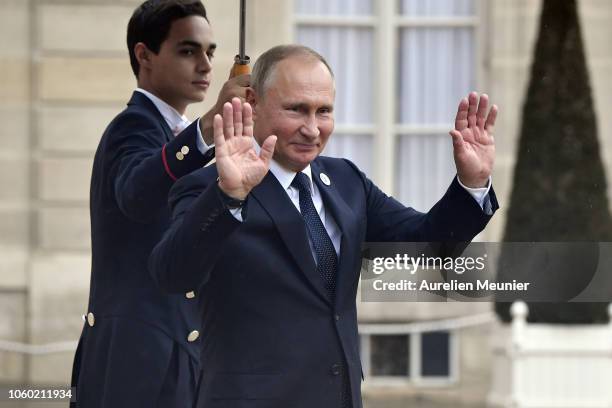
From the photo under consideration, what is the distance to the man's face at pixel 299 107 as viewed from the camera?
2500 millimetres

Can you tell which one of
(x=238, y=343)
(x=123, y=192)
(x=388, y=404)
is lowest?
(x=388, y=404)

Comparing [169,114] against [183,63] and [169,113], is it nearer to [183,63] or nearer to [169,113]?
[169,113]

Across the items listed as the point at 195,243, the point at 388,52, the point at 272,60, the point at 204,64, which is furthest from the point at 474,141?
the point at 388,52

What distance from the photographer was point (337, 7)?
7812 millimetres

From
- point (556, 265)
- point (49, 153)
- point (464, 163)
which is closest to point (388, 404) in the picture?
point (49, 153)

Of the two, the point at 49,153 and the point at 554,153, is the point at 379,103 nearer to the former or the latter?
the point at 554,153

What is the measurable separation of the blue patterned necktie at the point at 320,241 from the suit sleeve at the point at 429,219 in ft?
0.49

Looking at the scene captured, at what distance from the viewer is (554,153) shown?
23.8ft

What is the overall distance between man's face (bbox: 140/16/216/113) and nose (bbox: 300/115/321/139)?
734 millimetres

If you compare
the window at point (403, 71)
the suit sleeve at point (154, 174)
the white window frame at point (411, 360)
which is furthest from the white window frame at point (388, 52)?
the suit sleeve at point (154, 174)

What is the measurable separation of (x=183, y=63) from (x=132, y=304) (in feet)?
1.67

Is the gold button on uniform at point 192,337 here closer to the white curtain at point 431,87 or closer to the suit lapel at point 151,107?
the suit lapel at point 151,107

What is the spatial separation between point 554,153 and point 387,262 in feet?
13.9

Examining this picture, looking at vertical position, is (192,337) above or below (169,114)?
below
